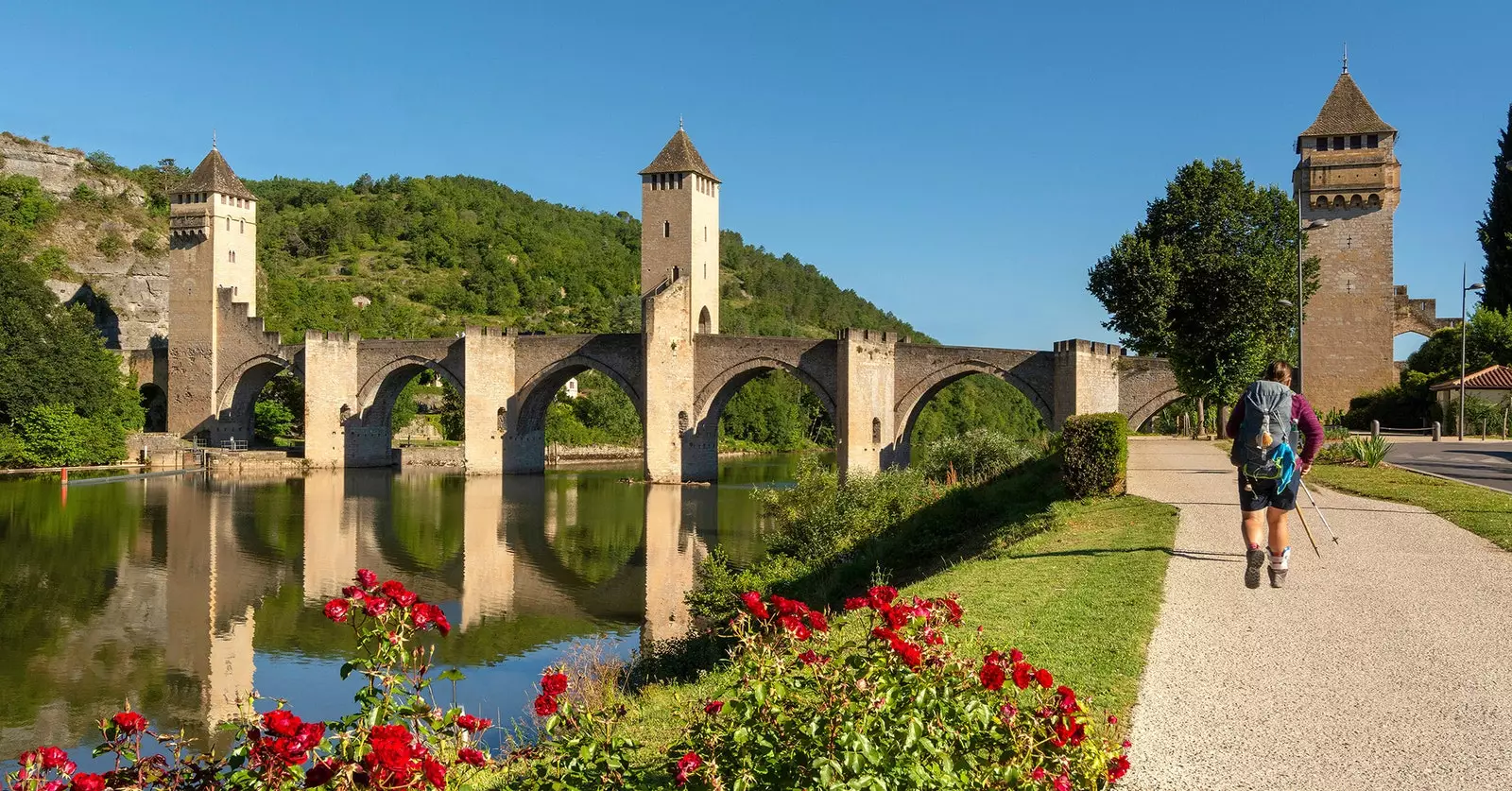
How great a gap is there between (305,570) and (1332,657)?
18.0 m

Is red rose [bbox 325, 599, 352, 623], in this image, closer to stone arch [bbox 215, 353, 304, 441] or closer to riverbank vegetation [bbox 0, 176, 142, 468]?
riverbank vegetation [bbox 0, 176, 142, 468]

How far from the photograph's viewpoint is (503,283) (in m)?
80.3

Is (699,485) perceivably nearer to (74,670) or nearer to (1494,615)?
(74,670)

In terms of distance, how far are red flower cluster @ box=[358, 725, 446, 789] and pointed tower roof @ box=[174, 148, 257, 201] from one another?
47211mm

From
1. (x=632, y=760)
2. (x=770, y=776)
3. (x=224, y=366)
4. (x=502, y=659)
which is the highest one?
(x=224, y=366)

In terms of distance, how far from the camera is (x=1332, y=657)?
6.09 m

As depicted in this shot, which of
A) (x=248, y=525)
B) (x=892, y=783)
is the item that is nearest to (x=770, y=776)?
(x=892, y=783)

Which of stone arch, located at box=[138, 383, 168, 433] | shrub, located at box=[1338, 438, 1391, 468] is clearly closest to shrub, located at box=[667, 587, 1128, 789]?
shrub, located at box=[1338, 438, 1391, 468]

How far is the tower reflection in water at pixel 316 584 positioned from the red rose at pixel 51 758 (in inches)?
243

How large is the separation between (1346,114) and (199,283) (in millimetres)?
42848

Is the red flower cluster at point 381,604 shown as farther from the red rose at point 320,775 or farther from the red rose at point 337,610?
the red rose at point 320,775

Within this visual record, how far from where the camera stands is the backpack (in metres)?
7.58

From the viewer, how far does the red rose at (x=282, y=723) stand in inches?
125

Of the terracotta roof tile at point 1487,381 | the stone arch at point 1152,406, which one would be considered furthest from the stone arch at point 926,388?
the terracotta roof tile at point 1487,381
